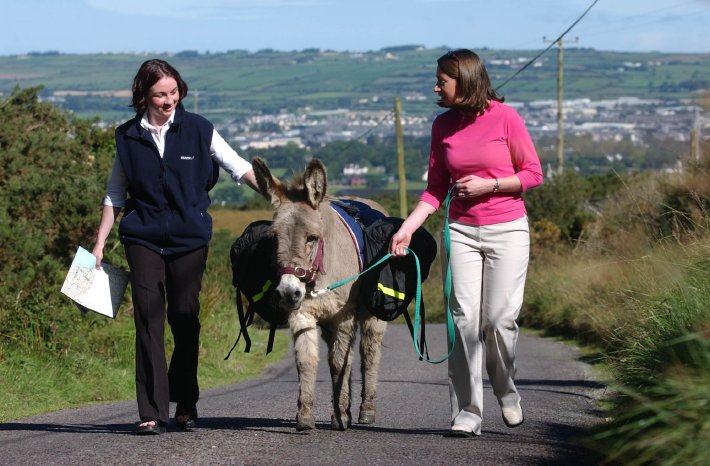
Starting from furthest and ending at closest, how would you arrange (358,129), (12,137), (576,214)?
1. (358,129)
2. (576,214)
3. (12,137)

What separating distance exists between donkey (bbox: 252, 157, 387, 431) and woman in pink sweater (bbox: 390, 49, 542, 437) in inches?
24.9

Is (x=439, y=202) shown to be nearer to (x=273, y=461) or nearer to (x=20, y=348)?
(x=273, y=461)

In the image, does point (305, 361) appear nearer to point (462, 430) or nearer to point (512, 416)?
point (462, 430)

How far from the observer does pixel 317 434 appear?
8.20 m

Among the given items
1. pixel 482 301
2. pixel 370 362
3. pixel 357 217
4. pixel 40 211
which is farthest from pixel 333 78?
pixel 482 301

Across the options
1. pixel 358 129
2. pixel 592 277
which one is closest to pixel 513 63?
pixel 358 129

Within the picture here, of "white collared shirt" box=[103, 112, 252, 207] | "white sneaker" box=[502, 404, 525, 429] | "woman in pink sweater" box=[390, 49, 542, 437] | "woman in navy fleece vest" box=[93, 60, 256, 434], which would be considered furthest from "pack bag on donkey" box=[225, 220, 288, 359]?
"white sneaker" box=[502, 404, 525, 429]

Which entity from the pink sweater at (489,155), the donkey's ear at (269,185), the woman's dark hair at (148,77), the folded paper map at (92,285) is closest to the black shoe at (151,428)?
the folded paper map at (92,285)

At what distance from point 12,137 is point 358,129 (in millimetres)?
61671

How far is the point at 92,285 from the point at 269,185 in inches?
54.3

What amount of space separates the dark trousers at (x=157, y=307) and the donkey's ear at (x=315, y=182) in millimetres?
835

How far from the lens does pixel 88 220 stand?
686 inches

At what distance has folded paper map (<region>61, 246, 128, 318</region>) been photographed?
8453mm

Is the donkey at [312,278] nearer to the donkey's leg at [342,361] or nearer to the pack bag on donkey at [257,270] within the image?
the donkey's leg at [342,361]
